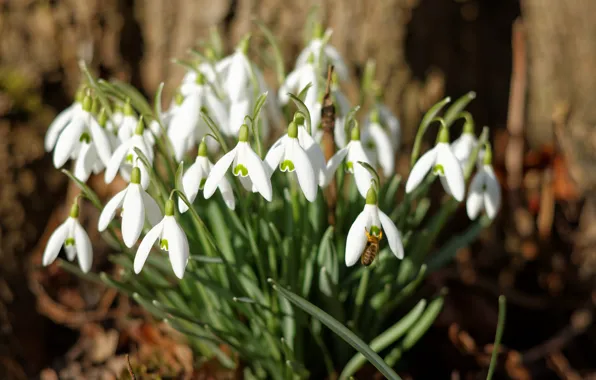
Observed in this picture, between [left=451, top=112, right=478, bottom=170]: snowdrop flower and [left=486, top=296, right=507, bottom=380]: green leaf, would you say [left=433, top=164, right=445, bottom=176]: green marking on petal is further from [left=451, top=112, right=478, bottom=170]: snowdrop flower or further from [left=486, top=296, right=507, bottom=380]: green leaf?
[left=486, top=296, right=507, bottom=380]: green leaf

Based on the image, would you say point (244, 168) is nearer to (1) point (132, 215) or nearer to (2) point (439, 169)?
(1) point (132, 215)

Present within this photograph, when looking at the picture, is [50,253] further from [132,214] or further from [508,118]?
[508,118]

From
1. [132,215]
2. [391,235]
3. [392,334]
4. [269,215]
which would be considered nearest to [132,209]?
[132,215]

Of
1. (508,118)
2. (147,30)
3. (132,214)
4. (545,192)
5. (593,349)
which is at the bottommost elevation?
(593,349)

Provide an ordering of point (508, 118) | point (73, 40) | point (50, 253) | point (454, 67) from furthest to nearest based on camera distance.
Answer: point (508, 118) < point (454, 67) < point (73, 40) < point (50, 253)

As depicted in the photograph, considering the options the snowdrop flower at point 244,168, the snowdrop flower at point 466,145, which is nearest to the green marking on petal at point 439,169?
the snowdrop flower at point 466,145

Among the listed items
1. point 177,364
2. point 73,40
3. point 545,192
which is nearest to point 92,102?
point 177,364

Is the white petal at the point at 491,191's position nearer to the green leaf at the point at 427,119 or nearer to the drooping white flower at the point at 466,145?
the drooping white flower at the point at 466,145

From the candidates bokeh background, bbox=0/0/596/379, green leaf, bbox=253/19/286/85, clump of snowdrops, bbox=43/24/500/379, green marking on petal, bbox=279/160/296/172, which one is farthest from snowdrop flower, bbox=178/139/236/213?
bokeh background, bbox=0/0/596/379
